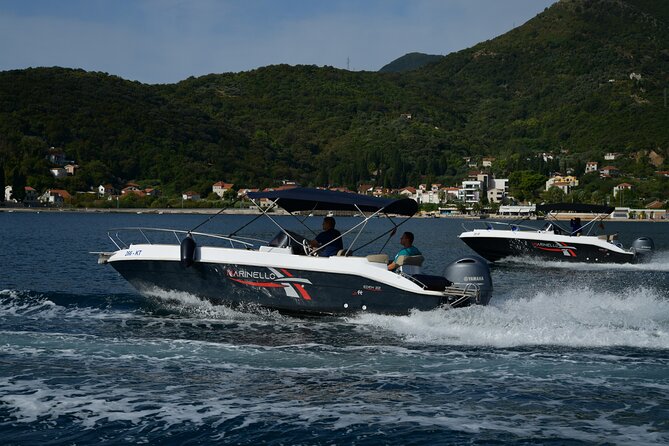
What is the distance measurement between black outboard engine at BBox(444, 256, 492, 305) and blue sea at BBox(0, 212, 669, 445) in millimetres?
456

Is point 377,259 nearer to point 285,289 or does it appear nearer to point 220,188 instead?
point 285,289

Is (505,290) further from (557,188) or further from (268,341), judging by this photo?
(557,188)

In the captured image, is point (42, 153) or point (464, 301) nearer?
point (464, 301)

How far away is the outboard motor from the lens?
51.9 feet

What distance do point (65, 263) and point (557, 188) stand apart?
528 feet

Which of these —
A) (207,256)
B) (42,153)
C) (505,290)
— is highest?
(42,153)

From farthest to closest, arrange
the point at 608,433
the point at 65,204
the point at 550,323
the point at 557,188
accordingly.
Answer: the point at 557,188, the point at 65,204, the point at 550,323, the point at 608,433

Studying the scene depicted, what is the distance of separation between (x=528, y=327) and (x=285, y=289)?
14.7 ft

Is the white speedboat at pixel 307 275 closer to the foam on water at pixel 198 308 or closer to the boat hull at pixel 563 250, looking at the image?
the foam on water at pixel 198 308

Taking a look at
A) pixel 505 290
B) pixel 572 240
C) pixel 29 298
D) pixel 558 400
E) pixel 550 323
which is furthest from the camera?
pixel 572 240

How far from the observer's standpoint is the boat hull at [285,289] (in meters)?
14.9

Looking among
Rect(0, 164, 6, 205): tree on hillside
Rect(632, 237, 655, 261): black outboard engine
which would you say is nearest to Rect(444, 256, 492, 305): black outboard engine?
Rect(632, 237, 655, 261): black outboard engine

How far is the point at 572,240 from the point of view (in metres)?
31.8

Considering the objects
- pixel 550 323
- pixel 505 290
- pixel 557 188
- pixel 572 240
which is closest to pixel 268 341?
pixel 550 323
